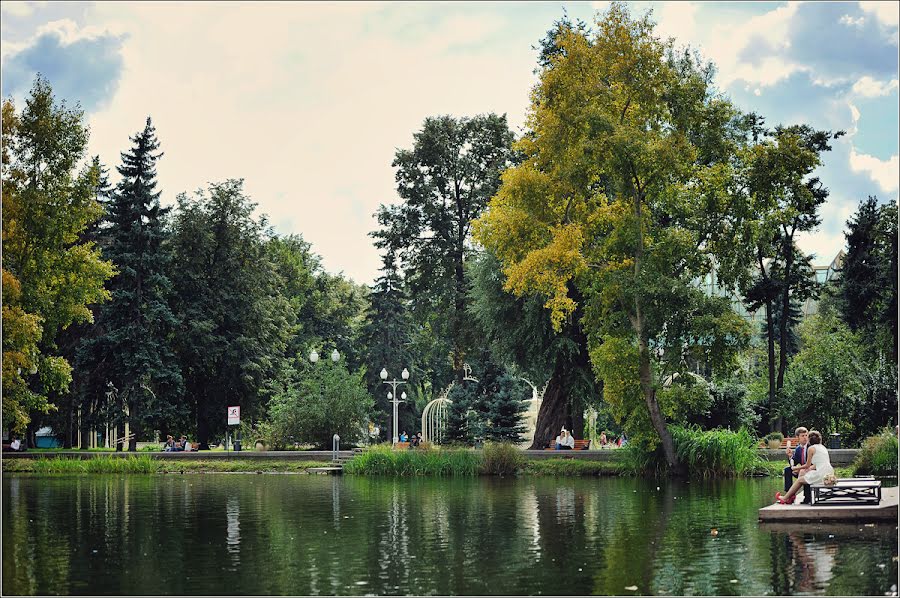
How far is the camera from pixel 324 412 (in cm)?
5059

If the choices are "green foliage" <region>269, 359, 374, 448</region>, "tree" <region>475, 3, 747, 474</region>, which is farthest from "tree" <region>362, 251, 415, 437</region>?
"tree" <region>475, 3, 747, 474</region>

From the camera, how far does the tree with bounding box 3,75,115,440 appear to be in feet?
124

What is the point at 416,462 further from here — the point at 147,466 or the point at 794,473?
the point at 794,473

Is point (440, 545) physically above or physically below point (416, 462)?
above

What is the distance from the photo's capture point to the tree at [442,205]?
59562 millimetres

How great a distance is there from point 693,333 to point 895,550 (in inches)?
771

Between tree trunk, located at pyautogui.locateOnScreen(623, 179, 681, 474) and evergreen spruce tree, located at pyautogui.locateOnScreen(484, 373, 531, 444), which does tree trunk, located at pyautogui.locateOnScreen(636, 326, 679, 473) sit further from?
evergreen spruce tree, located at pyautogui.locateOnScreen(484, 373, 531, 444)

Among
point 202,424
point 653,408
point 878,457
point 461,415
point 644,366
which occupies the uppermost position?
point 644,366

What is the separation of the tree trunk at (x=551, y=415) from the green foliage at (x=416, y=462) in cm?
677

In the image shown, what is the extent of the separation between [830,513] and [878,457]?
513 inches

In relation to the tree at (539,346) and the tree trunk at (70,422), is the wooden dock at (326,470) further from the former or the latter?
the tree trunk at (70,422)

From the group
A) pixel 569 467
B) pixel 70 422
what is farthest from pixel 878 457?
pixel 70 422

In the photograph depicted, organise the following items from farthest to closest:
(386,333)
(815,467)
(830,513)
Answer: (386,333)
(815,467)
(830,513)

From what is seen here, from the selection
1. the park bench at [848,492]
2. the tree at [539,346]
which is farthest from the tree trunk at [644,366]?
the park bench at [848,492]
